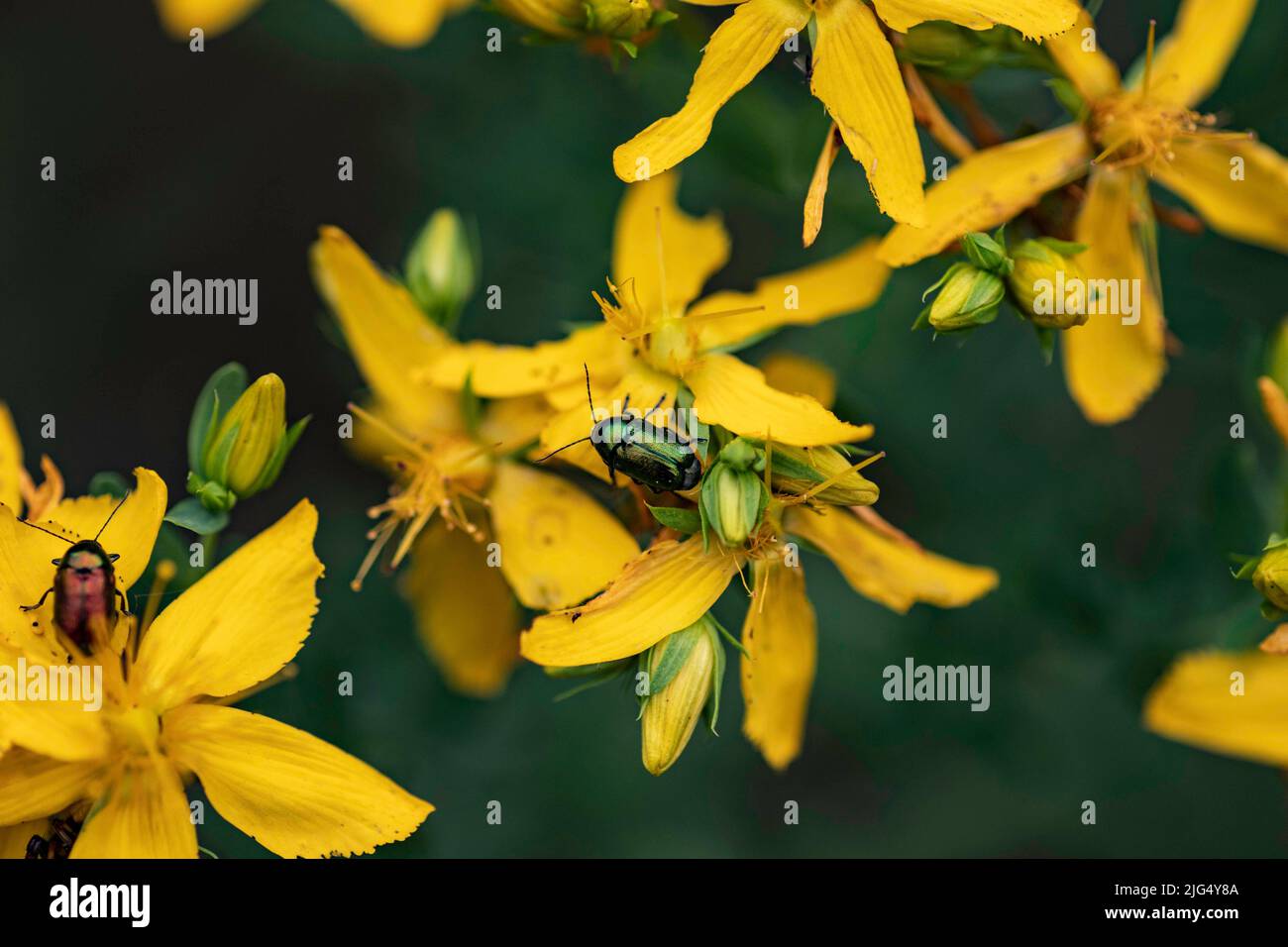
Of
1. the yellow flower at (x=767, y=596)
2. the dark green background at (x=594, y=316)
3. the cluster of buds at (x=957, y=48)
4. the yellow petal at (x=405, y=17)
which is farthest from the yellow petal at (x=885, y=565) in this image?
the yellow petal at (x=405, y=17)

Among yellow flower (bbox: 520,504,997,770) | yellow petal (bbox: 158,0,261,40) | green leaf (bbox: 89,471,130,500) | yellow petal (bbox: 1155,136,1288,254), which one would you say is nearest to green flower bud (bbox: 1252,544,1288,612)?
yellow flower (bbox: 520,504,997,770)

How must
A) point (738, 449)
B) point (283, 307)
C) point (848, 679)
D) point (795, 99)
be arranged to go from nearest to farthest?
point (738, 449)
point (795, 99)
point (848, 679)
point (283, 307)

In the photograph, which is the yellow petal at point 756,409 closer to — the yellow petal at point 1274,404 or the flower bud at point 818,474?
Result: the flower bud at point 818,474

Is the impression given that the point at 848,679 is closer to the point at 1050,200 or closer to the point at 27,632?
the point at 1050,200

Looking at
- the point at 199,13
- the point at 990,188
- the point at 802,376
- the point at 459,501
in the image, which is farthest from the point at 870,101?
the point at 199,13

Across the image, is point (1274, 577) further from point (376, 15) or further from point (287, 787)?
point (376, 15)

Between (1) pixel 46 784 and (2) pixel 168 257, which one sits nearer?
(1) pixel 46 784
